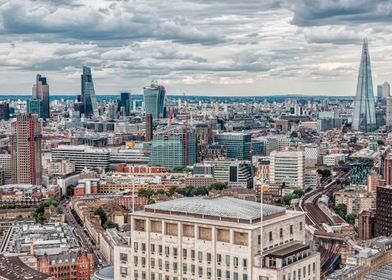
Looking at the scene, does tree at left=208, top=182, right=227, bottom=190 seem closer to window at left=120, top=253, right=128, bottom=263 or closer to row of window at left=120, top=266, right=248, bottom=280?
window at left=120, top=253, right=128, bottom=263

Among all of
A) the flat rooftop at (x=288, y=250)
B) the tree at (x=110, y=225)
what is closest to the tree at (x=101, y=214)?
the tree at (x=110, y=225)

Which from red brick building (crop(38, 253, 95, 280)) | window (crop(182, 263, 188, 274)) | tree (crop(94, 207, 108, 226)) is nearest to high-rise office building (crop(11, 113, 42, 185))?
tree (crop(94, 207, 108, 226))

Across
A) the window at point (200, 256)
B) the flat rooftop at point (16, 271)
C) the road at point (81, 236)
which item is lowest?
the road at point (81, 236)

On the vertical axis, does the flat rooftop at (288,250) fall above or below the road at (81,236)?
above

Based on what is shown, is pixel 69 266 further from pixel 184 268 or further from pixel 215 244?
pixel 215 244

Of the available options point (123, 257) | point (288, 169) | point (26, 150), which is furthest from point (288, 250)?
point (26, 150)

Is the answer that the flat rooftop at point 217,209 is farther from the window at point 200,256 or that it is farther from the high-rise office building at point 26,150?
the high-rise office building at point 26,150
